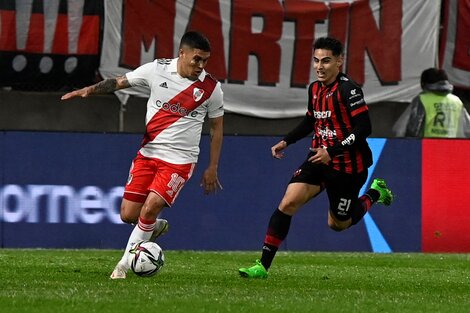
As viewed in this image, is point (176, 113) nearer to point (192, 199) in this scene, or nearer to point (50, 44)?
point (192, 199)

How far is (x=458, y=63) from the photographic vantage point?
767 inches

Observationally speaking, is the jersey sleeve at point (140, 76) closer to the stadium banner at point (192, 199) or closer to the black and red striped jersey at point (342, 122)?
the black and red striped jersey at point (342, 122)

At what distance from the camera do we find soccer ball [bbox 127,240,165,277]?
998 centimetres

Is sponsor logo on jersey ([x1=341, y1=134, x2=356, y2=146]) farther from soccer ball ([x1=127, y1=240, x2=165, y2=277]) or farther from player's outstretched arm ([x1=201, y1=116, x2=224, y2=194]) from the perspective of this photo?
soccer ball ([x1=127, y1=240, x2=165, y2=277])

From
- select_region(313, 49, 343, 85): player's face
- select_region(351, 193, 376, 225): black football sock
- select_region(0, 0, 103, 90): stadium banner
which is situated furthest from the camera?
select_region(0, 0, 103, 90): stadium banner

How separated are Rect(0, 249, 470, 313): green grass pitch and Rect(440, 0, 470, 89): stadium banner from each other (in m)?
5.07

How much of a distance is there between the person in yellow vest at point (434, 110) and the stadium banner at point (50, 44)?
4428mm

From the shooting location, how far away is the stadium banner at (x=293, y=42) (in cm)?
1839

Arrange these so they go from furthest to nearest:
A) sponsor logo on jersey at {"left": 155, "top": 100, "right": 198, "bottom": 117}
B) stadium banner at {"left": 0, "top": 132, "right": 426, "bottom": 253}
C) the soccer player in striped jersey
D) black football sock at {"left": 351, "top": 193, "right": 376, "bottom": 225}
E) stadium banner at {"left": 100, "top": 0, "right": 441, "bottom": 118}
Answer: stadium banner at {"left": 100, "top": 0, "right": 441, "bottom": 118}
stadium banner at {"left": 0, "top": 132, "right": 426, "bottom": 253}
black football sock at {"left": 351, "top": 193, "right": 376, "bottom": 225}
the soccer player in striped jersey
sponsor logo on jersey at {"left": 155, "top": 100, "right": 198, "bottom": 117}

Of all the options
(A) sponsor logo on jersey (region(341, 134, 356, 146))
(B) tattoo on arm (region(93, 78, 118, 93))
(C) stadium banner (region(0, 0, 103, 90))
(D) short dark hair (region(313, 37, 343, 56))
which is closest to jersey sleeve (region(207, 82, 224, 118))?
(B) tattoo on arm (region(93, 78, 118, 93))

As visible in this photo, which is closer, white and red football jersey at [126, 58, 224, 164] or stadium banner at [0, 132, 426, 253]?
white and red football jersey at [126, 58, 224, 164]

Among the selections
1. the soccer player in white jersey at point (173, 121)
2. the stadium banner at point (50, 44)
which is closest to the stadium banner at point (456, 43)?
the stadium banner at point (50, 44)

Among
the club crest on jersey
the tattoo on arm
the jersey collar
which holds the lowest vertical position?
the club crest on jersey

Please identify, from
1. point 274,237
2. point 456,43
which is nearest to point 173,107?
point 274,237
